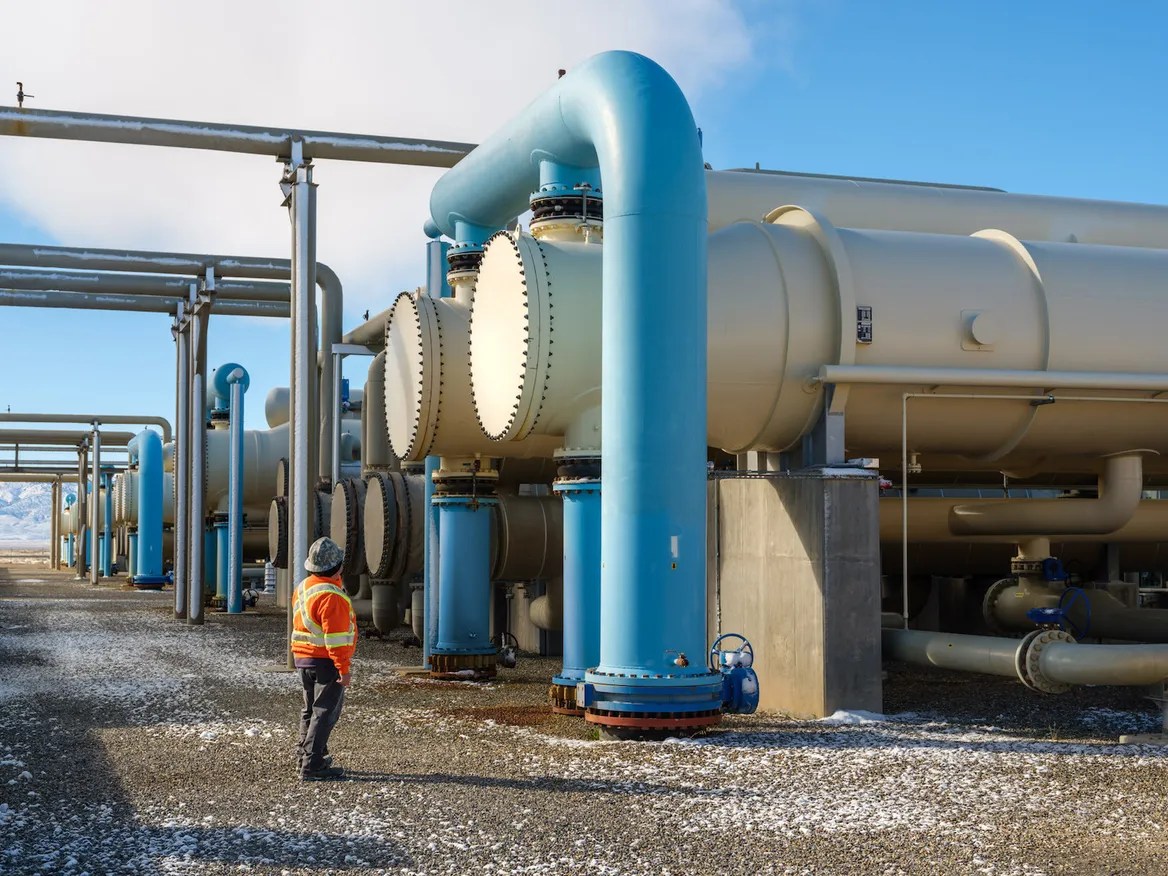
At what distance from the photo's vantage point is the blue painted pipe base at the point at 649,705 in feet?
28.0

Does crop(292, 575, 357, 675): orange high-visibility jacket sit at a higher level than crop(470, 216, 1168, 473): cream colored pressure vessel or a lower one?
lower

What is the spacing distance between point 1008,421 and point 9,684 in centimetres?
902

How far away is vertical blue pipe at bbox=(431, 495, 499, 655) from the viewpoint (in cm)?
1266

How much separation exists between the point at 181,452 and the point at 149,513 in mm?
Result: 11516

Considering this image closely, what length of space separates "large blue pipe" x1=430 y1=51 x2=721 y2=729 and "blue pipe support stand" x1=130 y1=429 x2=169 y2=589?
25.4 metres

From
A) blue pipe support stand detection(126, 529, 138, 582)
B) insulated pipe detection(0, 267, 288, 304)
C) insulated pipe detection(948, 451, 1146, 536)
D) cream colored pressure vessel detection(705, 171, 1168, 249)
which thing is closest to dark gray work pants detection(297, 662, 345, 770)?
insulated pipe detection(948, 451, 1146, 536)

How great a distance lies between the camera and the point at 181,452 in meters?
21.7

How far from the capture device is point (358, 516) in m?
17.5

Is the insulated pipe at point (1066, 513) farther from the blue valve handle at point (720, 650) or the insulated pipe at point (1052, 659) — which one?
the blue valve handle at point (720, 650)

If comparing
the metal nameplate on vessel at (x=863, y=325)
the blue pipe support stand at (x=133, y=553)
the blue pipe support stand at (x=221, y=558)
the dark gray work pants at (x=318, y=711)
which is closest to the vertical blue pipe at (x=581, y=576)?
the metal nameplate on vessel at (x=863, y=325)

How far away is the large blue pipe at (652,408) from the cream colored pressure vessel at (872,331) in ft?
3.23

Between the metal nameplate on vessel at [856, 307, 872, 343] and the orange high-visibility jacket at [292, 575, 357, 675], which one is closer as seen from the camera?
the orange high-visibility jacket at [292, 575, 357, 675]

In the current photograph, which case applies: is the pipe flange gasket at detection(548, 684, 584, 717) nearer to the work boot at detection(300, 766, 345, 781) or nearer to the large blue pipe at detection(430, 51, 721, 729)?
the large blue pipe at detection(430, 51, 721, 729)

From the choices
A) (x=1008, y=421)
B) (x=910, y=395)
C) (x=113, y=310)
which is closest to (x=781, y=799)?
(x=910, y=395)
